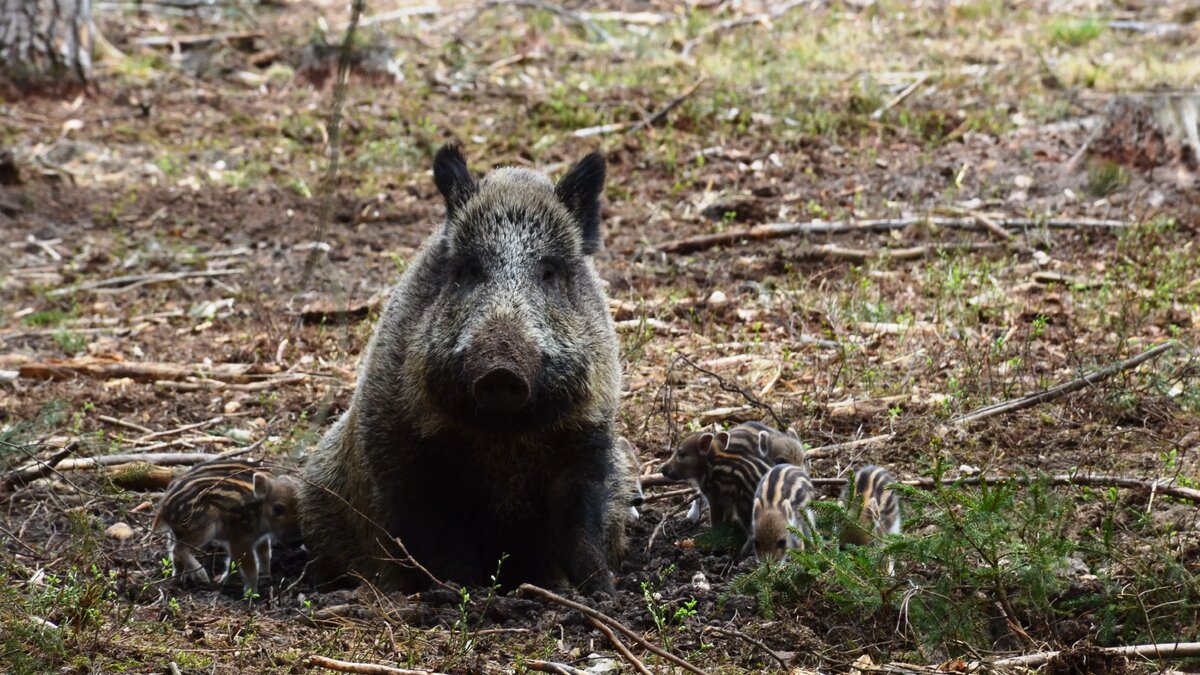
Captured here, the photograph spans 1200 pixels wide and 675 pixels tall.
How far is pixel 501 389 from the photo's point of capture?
4.59 metres

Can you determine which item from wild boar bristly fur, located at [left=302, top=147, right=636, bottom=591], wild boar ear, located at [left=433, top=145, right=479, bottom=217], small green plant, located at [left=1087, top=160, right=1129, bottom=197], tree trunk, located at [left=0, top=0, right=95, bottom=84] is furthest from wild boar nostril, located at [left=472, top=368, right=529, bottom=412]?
tree trunk, located at [left=0, top=0, right=95, bottom=84]

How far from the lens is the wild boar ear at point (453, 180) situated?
226 inches

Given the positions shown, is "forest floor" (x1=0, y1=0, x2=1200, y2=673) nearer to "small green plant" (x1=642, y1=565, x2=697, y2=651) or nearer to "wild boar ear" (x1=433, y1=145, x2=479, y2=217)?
"small green plant" (x1=642, y1=565, x2=697, y2=651)

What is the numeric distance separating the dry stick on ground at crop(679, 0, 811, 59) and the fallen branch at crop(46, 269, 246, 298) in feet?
25.5

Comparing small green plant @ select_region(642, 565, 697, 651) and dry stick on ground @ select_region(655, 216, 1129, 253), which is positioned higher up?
small green plant @ select_region(642, 565, 697, 651)

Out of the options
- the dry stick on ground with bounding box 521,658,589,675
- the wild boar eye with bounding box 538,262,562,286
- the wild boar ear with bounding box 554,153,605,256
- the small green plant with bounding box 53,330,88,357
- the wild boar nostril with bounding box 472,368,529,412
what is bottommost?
the small green plant with bounding box 53,330,88,357

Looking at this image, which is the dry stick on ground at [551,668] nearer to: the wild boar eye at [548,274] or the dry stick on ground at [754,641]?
the dry stick on ground at [754,641]

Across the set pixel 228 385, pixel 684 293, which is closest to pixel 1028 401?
pixel 684 293

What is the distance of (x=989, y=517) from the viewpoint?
13.6 ft

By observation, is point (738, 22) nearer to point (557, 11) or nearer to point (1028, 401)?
point (557, 11)

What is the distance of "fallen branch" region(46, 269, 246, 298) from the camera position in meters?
10.4

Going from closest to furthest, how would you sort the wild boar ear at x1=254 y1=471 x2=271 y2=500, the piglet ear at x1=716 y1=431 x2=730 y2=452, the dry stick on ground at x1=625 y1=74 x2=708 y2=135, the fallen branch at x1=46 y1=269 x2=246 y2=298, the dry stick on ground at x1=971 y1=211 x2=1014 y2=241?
the wild boar ear at x1=254 y1=471 x2=271 y2=500 < the piglet ear at x1=716 y1=431 x2=730 y2=452 < the dry stick on ground at x1=971 y1=211 x2=1014 y2=241 < the fallen branch at x1=46 y1=269 x2=246 y2=298 < the dry stick on ground at x1=625 y1=74 x2=708 y2=135

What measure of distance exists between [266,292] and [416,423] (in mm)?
5537

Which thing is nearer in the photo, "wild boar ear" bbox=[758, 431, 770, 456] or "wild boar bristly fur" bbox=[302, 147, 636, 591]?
"wild boar bristly fur" bbox=[302, 147, 636, 591]
